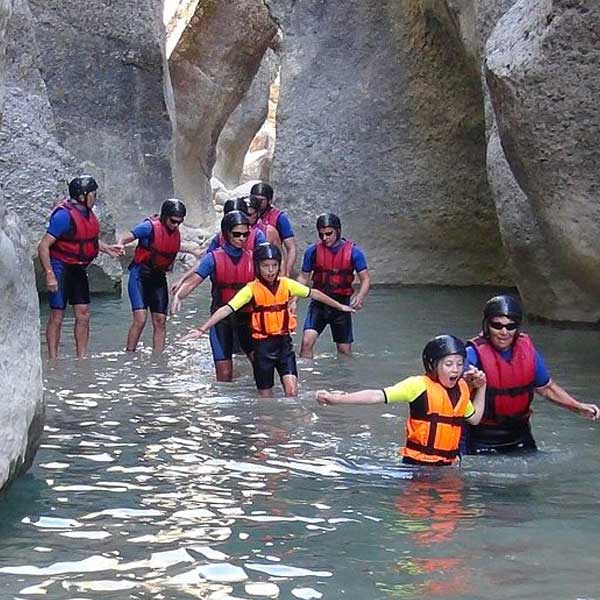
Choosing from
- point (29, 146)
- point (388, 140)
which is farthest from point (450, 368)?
point (388, 140)

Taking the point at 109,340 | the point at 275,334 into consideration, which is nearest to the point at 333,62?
the point at 109,340

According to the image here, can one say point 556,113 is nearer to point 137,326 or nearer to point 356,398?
point 137,326

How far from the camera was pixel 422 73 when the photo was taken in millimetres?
17484

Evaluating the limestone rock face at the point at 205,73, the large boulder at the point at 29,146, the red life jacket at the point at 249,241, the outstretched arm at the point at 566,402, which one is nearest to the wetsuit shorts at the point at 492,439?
the outstretched arm at the point at 566,402

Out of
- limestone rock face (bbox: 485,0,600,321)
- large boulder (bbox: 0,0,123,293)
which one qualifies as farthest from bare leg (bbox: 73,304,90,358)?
limestone rock face (bbox: 485,0,600,321)

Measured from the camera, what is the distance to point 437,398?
607cm

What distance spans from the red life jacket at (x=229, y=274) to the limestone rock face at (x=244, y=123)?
978 inches

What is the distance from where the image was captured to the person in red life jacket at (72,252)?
1043 cm

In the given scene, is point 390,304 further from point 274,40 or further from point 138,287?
point 274,40

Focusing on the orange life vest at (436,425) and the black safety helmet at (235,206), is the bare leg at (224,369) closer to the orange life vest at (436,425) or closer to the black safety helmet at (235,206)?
the black safety helmet at (235,206)

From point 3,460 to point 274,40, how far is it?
23.6 metres

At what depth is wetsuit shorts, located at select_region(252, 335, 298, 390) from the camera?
859cm

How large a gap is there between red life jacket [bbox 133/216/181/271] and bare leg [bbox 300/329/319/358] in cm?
137

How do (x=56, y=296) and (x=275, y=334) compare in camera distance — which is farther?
(x=56, y=296)
